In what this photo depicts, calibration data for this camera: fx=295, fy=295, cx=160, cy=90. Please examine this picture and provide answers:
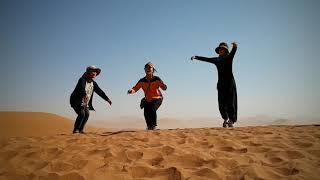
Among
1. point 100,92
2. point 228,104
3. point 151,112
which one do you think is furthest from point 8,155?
point 228,104

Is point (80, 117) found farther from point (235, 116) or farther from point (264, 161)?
point (264, 161)

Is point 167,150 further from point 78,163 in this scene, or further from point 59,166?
point 59,166

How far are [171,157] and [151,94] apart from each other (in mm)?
3730

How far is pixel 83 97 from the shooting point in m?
7.68

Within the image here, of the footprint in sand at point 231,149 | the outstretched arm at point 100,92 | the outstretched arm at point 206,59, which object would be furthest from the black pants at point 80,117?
the footprint in sand at point 231,149

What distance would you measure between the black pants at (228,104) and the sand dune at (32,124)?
9.91m

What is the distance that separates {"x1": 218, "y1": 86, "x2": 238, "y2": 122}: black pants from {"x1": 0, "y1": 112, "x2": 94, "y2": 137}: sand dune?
9905mm

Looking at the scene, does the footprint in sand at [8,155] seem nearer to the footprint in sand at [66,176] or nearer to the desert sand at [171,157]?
the desert sand at [171,157]

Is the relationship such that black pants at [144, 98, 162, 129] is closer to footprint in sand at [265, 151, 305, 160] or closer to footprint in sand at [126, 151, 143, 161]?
footprint in sand at [126, 151, 143, 161]

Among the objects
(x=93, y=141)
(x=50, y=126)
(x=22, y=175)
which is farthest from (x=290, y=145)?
(x=50, y=126)

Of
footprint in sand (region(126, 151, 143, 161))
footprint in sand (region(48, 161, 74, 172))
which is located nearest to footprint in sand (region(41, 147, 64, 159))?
footprint in sand (region(48, 161, 74, 172))

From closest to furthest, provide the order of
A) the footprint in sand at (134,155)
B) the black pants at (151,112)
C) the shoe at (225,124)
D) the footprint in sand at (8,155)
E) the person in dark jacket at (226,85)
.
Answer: the footprint in sand at (134,155)
the footprint in sand at (8,155)
the shoe at (225,124)
the person in dark jacket at (226,85)
the black pants at (151,112)

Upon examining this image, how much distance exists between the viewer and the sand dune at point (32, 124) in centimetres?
1549

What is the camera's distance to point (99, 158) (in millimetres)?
4461
